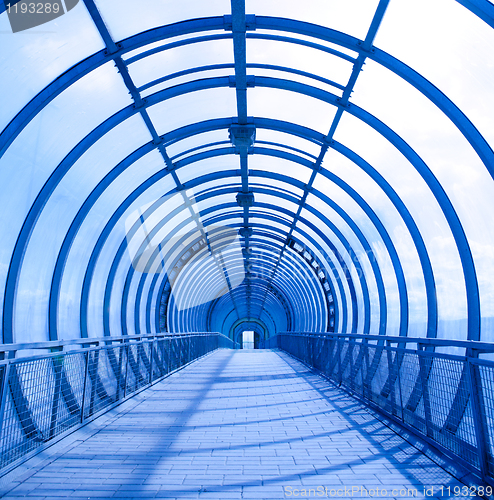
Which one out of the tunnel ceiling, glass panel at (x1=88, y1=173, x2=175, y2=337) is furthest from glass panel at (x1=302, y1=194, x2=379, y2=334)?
glass panel at (x1=88, y1=173, x2=175, y2=337)

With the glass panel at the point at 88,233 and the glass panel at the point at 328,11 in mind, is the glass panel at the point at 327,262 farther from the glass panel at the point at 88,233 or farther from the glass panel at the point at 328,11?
the glass panel at the point at 328,11

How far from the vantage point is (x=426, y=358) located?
4.90 meters

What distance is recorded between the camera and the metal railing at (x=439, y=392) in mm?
3734

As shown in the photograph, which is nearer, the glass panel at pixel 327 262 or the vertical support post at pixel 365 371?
the vertical support post at pixel 365 371

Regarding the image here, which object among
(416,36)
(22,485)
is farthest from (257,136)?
(22,485)

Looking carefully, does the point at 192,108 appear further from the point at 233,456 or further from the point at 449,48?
the point at 233,456

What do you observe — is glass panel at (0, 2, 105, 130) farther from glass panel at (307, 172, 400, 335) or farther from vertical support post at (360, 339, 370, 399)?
glass panel at (307, 172, 400, 335)

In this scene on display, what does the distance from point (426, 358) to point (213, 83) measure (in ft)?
22.4

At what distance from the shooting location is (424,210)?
32.5 feet

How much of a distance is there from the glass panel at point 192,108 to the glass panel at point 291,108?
536 millimetres

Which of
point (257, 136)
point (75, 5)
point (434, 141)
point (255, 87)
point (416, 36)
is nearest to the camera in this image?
point (75, 5)

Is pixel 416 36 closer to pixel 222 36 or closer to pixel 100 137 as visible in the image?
pixel 222 36
